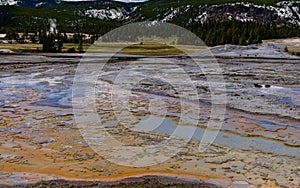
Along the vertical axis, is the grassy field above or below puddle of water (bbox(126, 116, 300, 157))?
above

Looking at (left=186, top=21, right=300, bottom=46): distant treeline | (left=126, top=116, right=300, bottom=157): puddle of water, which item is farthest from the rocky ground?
(left=186, top=21, right=300, bottom=46): distant treeline

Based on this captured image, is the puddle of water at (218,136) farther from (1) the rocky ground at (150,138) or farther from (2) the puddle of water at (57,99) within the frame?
(2) the puddle of water at (57,99)

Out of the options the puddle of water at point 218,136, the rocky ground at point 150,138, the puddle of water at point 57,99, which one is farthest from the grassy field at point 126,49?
the puddle of water at point 218,136

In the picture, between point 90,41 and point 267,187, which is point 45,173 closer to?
point 267,187

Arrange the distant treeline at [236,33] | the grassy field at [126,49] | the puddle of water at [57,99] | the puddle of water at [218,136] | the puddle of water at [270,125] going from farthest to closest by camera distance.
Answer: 1. the distant treeline at [236,33]
2. the grassy field at [126,49]
3. the puddle of water at [57,99]
4. the puddle of water at [270,125]
5. the puddle of water at [218,136]

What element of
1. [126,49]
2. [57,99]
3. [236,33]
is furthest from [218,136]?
[236,33]

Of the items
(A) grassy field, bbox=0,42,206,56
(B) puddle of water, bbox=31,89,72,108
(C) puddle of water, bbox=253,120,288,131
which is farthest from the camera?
(A) grassy field, bbox=0,42,206,56

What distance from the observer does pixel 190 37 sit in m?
91.2

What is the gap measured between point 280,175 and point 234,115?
255 inches

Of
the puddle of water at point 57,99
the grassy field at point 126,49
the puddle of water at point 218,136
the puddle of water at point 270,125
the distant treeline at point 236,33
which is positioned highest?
the distant treeline at point 236,33

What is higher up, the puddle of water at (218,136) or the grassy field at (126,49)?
the grassy field at (126,49)

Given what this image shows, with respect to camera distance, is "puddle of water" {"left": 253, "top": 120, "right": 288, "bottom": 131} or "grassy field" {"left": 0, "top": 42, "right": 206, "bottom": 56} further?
"grassy field" {"left": 0, "top": 42, "right": 206, "bottom": 56}

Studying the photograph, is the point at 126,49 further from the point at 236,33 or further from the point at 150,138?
the point at 150,138

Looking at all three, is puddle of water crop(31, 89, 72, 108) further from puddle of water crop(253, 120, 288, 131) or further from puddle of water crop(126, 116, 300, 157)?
puddle of water crop(253, 120, 288, 131)
